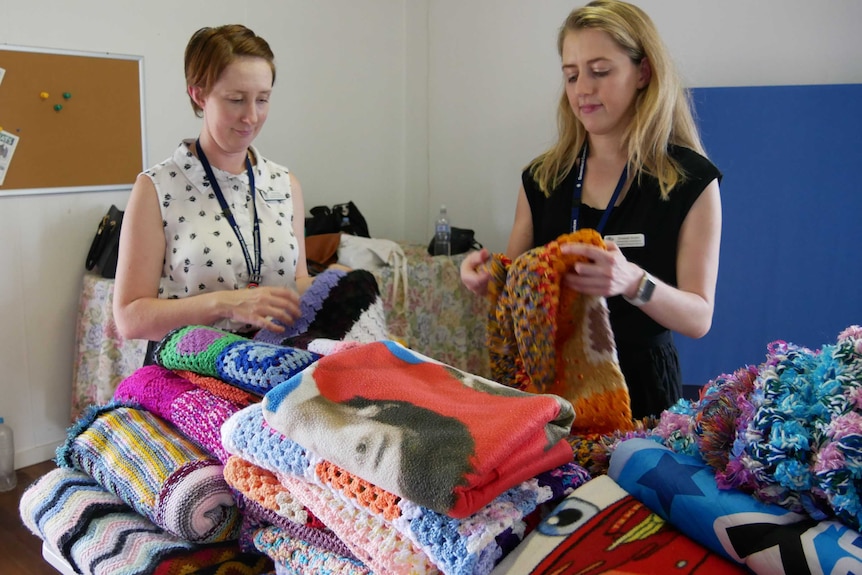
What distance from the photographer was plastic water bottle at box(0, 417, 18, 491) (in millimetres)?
3324

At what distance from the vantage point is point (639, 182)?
1536 mm

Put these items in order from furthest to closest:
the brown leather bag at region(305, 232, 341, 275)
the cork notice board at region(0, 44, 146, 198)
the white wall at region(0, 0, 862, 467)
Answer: the brown leather bag at region(305, 232, 341, 275) < the white wall at region(0, 0, 862, 467) < the cork notice board at region(0, 44, 146, 198)

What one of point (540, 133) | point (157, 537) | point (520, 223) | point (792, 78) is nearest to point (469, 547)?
point (157, 537)

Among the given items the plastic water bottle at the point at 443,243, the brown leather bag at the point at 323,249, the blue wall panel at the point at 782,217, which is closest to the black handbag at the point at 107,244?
the brown leather bag at the point at 323,249

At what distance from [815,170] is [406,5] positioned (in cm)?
290

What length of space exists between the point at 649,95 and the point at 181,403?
1063mm

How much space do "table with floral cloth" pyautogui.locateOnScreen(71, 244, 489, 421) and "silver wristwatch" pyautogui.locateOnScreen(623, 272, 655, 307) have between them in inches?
90.1

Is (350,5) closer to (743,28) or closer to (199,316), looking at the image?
(743,28)

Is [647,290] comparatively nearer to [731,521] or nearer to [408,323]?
[731,521]

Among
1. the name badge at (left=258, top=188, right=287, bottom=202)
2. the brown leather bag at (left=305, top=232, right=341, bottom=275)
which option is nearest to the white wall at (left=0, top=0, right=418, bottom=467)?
the brown leather bag at (left=305, top=232, right=341, bottom=275)

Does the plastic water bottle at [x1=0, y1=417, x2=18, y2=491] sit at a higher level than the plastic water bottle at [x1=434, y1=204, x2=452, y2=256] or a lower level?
lower

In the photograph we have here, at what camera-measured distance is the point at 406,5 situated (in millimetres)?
5047

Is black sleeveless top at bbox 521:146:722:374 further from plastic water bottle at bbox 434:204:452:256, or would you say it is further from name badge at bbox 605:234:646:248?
plastic water bottle at bbox 434:204:452:256

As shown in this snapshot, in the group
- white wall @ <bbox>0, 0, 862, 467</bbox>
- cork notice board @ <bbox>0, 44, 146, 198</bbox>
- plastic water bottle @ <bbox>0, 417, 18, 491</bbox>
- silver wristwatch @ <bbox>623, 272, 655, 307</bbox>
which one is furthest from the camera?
white wall @ <bbox>0, 0, 862, 467</bbox>
